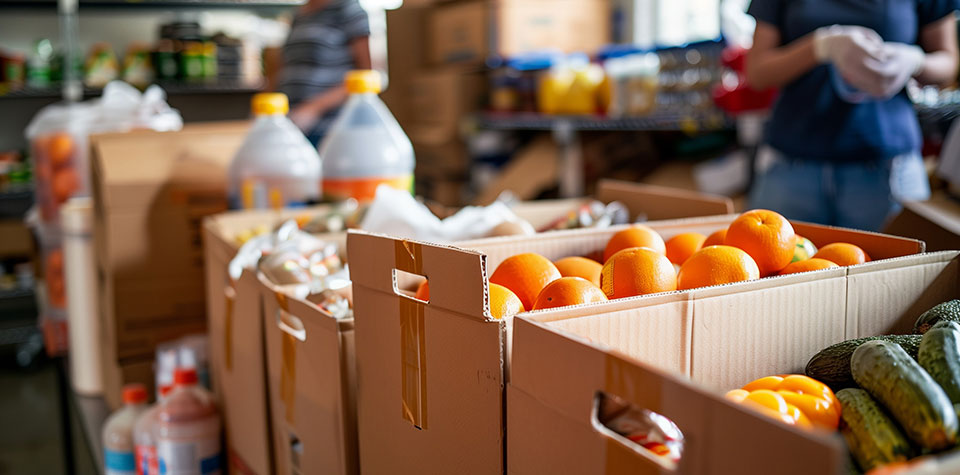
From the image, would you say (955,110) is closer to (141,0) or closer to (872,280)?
(872,280)

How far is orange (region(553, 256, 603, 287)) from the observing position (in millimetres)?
939

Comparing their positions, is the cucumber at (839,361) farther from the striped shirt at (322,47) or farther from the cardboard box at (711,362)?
the striped shirt at (322,47)

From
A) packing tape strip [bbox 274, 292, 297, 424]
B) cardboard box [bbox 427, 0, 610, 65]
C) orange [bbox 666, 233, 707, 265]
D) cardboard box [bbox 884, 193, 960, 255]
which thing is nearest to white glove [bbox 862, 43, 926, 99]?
cardboard box [bbox 884, 193, 960, 255]

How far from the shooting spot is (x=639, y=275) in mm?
828

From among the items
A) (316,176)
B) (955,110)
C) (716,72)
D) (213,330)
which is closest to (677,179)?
(716,72)

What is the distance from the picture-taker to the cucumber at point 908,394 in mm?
577

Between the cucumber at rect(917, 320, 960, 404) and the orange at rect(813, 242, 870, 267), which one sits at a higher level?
the orange at rect(813, 242, 870, 267)

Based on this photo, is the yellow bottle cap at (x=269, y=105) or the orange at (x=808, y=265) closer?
the orange at (x=808, y=265)

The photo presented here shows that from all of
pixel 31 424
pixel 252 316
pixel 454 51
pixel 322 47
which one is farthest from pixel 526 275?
pixel 454 51

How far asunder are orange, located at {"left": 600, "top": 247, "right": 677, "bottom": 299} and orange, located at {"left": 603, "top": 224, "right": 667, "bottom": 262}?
14 cm

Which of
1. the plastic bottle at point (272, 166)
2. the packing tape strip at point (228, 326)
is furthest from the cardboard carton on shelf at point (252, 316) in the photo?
the plastic bottle at point (272, 166)

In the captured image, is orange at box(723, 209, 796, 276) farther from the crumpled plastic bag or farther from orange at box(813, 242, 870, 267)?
the crumpled plastic bag

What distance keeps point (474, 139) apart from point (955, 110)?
99.2 inches

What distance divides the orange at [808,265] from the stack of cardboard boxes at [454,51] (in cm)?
336
